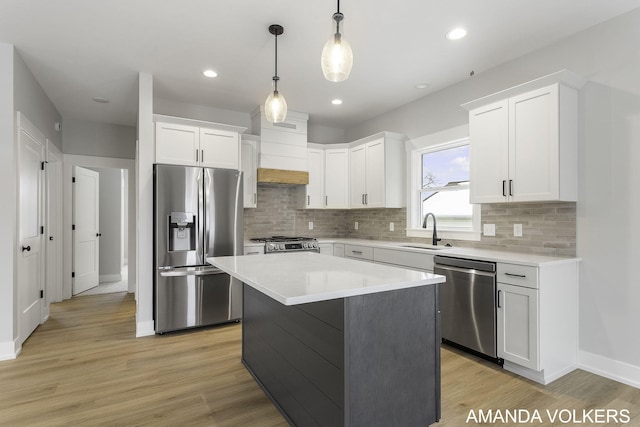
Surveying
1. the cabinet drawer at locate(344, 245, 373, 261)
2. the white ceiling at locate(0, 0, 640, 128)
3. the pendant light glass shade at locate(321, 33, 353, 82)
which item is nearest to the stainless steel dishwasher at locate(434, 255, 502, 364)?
the cabinet drawer at locate(344, 245, 373, 261)

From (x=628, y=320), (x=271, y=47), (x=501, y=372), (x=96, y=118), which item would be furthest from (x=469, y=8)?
(x=96, y=118)

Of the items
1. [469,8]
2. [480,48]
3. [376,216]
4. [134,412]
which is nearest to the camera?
[134,412]

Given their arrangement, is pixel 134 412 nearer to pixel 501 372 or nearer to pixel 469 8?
pixel 501 372

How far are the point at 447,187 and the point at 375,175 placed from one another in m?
0.95

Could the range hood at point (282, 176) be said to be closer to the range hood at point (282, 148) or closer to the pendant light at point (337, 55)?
the range hood at point (282, 148)

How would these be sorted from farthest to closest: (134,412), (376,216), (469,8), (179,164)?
(376,216) → (179,164) → (469,8) → (134,412)

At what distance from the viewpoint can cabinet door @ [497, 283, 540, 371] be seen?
2482mm

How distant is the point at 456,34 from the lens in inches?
109

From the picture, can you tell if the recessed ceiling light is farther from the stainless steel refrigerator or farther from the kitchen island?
the stainless steel refrigerator

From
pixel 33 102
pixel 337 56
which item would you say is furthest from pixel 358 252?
pixel 33 102

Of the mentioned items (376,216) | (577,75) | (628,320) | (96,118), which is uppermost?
(96,118)

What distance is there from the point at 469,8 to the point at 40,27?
3267 mm

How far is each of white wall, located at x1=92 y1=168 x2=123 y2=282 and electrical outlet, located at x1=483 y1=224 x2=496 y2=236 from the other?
640 centimetres

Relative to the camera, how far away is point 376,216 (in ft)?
16.5
